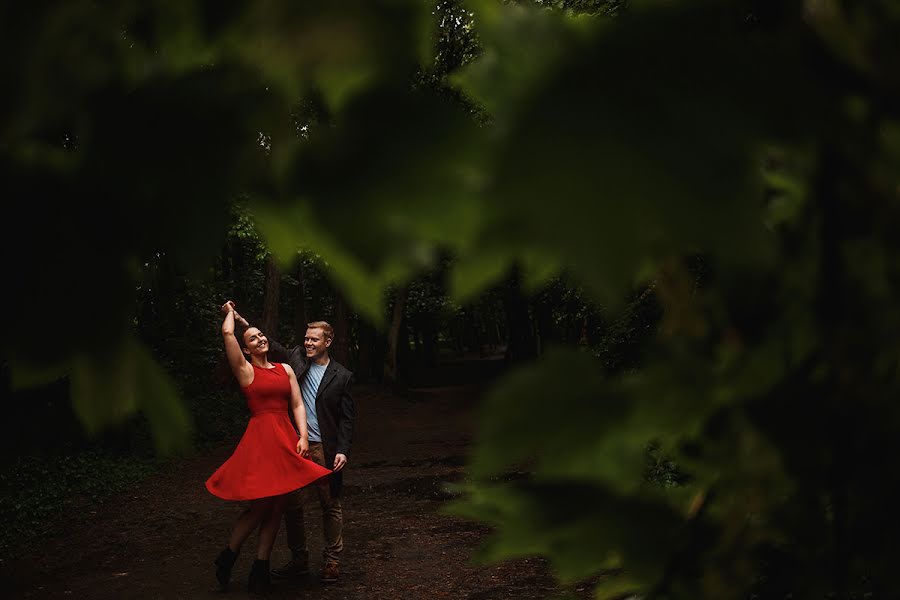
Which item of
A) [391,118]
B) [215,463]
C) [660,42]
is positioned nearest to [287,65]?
[391,118]

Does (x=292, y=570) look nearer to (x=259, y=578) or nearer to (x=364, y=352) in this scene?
(x=259, y=578)

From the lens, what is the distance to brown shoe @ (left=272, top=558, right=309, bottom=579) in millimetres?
7840

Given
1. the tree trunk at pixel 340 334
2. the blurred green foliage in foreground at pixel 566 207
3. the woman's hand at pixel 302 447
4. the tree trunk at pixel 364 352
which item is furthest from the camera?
the tree trunk at pixel 364 352

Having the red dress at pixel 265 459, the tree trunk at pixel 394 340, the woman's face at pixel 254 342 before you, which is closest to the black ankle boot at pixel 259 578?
the red dress at pixel 265 459

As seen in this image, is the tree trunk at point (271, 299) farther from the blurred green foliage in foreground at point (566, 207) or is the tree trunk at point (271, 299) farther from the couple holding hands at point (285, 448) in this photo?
the blurred green foliage in foreground at point (566, 207)

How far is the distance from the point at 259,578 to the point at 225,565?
1.46 feet

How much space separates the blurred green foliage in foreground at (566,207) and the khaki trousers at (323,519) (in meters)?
6.87

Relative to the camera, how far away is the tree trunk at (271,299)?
774 inches

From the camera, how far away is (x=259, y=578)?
729cm

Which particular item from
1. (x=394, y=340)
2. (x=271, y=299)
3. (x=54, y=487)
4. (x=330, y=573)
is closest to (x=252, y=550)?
(x=330, y=573)

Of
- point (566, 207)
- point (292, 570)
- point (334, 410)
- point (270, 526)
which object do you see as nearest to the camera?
point (566, 207)

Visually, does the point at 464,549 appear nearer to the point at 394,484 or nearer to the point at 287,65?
the point at 394,484

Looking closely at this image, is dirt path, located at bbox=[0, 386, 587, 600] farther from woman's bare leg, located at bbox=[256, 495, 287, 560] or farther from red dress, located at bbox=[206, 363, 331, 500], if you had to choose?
red dress, located at bbox=[206, 363, 331, 500]

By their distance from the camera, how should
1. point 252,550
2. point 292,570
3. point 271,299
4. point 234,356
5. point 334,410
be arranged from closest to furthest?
point 234,356, point 334,410, point 292,570, point 252,550, point 271,299
